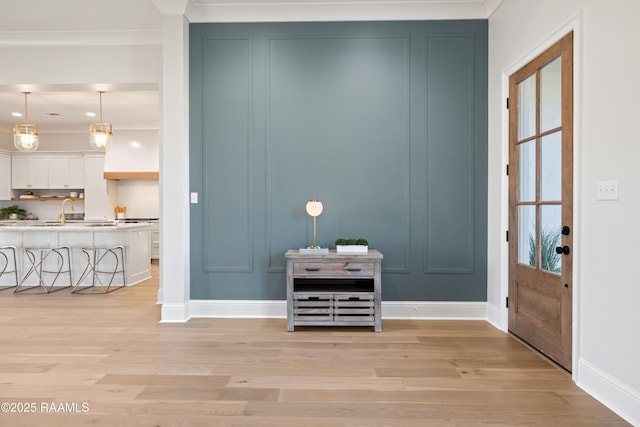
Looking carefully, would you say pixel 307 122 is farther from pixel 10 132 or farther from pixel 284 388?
pixel 10 132

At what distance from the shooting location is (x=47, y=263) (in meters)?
5.31

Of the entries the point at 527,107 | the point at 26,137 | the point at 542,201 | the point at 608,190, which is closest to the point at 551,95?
the point at 527,107

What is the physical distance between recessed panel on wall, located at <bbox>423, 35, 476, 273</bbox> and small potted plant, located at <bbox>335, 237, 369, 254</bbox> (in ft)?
2.33

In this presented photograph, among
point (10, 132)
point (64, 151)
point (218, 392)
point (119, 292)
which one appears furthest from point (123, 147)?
point (218, 392)

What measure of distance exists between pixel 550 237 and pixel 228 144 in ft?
9.43

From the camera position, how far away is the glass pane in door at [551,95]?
2.56 meters

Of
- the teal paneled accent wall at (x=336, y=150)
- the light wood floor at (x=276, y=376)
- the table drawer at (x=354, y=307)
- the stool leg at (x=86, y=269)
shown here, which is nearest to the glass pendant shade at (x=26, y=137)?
the stool leg at (x=86, y=269)

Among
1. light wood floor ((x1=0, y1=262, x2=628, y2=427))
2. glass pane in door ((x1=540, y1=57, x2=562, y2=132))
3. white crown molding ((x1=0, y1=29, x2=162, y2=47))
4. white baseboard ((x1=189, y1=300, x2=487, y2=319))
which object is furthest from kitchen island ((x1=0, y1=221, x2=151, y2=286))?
glass pane in door ((x1=540, y1=57, x2=562, y2=132))

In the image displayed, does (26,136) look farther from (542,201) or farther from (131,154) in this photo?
(542,201)

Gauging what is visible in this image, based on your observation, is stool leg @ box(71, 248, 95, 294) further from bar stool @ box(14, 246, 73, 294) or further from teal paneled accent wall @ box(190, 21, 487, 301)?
teal paneled accent wall @ box(190, 21, 487, 301)

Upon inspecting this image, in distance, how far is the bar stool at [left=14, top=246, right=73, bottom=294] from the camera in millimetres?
5207

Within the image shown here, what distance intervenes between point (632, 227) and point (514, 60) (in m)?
1.81

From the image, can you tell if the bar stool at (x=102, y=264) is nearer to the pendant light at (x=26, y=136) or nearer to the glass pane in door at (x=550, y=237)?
the pendant light at (x=26, y=136)

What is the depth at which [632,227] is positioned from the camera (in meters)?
1.90
